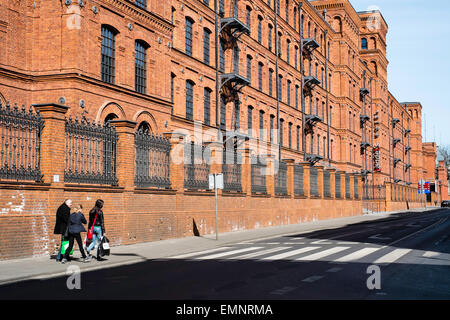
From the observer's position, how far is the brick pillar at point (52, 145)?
15945 millimetres

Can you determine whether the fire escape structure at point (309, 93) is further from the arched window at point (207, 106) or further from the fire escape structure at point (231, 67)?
the arched window at point (207, 106)

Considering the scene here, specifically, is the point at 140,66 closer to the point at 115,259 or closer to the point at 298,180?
the point at 115,259

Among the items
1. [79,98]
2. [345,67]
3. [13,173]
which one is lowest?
[13,173]

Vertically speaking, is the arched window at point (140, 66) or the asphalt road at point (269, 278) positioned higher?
the arched window at point (140, 66)

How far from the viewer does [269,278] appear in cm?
1105

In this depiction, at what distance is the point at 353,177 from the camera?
5391cm

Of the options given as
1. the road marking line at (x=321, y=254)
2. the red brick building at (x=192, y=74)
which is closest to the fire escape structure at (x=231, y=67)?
the red brick building at (x=192, y=74)

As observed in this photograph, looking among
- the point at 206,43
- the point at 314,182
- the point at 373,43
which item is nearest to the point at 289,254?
the point at 206,43

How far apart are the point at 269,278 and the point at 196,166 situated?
13.7 m

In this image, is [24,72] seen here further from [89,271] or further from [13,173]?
[89,271]

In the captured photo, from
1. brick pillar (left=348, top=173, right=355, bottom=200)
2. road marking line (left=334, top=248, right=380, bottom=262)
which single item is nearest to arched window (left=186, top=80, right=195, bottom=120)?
road marking line (left=334, top=248, right=380, bottom=262)

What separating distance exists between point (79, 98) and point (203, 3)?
1469cm

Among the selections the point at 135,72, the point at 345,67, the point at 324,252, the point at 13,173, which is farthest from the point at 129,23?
the point at 345,67

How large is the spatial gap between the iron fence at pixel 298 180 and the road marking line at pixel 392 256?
20.4 meters
